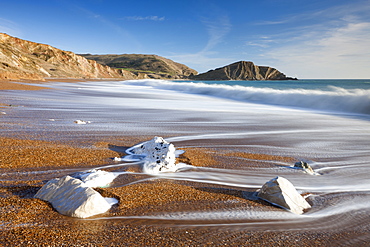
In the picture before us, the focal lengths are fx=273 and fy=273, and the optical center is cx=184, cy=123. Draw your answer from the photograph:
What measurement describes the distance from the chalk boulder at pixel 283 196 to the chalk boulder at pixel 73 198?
5.50 feet

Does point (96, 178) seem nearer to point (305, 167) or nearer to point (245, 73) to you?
point (305, 167)

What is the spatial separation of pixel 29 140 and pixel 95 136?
122 cm

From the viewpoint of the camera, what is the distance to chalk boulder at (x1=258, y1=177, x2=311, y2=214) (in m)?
2.83

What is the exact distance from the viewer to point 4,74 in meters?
28.5

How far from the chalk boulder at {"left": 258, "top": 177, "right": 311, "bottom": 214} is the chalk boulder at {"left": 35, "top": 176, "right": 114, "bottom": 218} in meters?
1.68

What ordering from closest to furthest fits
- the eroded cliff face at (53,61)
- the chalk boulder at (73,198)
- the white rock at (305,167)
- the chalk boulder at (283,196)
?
1. the chalk boulder at (73,198)
2. the chalk boulder at (283,196)
3. the white rock at (305,167)
4. the eroded cliff face at (53,61)

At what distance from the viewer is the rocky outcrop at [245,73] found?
11975cm

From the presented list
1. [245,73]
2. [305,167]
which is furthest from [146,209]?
[245,73]

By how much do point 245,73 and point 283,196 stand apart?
12725 centimetres

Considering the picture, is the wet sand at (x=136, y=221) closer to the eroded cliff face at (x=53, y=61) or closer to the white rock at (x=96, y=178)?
the white rock at (x=96, y=178)

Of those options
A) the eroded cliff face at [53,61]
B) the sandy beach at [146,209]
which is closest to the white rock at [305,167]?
the sandy beach at [146,209]

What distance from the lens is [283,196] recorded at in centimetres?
285

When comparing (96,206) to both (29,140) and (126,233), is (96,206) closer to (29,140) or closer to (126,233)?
(126,233)


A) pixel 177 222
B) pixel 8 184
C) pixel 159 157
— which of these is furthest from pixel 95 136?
pixel 177 222
